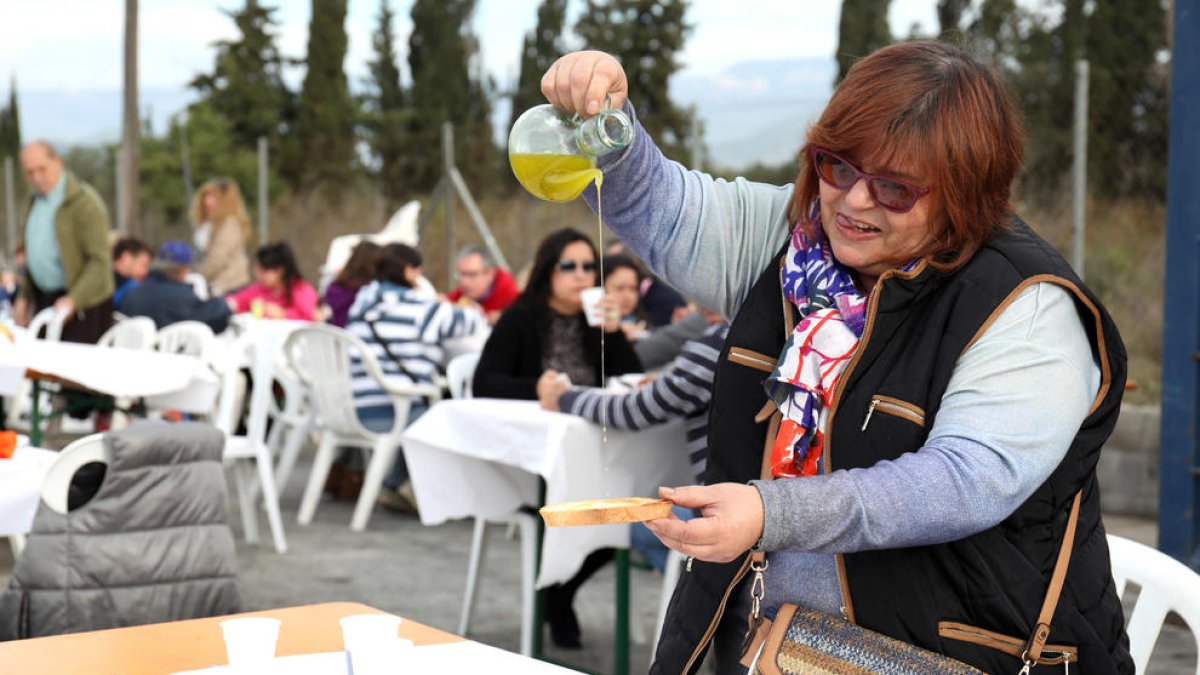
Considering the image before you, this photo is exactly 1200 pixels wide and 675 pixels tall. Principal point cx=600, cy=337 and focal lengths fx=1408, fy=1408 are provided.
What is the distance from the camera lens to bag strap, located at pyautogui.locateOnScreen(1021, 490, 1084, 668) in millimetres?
1610

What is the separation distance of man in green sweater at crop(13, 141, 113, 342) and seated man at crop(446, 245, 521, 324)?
202 centimetres

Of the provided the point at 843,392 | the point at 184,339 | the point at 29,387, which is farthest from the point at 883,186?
the point at 29,387

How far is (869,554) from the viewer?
5.48ft

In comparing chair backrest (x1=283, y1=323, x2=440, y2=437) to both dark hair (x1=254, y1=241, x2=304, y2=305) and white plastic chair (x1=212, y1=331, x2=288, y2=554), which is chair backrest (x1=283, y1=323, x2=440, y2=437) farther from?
dark hair (x1=254, y1=241, x2=304, y2=305)

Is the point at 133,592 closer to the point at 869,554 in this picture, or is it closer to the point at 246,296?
the point at 869,554

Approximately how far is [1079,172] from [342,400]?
3.61 m

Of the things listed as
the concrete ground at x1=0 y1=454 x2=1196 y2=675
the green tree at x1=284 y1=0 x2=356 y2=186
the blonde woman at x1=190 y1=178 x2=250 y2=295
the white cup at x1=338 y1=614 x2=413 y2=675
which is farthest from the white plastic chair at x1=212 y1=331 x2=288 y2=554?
the green tree at x1=284 y1=0 x2=356 y2=186

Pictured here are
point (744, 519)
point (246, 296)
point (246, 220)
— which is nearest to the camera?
point (744, 519)

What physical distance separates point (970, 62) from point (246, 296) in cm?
823

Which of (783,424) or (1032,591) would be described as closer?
(1032,591)

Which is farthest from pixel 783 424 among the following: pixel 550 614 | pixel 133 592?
pixel 550 614

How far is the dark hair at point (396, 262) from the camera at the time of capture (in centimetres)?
698

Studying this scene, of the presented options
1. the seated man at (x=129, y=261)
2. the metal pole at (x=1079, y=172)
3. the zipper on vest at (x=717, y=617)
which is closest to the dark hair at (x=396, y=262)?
the metal pole at (x=1079, y=172)

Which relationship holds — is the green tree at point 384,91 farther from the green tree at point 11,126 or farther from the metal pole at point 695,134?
the metal pole at point 695,134
